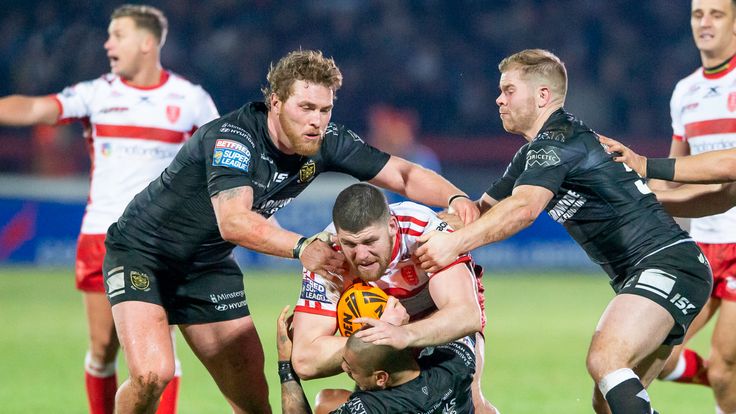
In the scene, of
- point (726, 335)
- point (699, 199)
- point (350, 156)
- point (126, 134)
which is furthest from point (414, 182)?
point (126, 134)

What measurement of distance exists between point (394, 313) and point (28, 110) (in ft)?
10.8

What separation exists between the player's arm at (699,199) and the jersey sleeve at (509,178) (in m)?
0.98

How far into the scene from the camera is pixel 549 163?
5297 millimetres

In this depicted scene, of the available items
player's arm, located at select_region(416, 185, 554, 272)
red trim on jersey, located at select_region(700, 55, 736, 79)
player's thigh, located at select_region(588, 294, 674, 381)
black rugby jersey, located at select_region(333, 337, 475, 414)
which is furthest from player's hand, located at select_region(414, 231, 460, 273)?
red trim on jersey, located at select_region(700, 55, 736, 79)

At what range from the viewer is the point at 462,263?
530 centimetres

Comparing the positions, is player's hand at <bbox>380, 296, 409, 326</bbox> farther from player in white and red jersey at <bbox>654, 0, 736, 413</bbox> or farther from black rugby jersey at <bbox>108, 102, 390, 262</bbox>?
player in white and red jersey at <bbox>654, 0, 736, 413</bbox>

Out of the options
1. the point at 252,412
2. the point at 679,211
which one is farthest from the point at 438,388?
the point at 679,211

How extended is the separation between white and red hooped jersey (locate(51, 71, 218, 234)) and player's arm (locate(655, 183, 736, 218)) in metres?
3.18

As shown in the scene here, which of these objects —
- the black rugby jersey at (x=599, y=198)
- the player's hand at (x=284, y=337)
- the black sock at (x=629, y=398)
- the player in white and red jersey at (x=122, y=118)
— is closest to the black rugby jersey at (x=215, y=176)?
the player's hand at (x=284, y=337)

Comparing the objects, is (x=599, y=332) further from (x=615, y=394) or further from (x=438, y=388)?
(x=438, y=388)

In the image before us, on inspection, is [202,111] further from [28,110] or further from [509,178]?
[509,178]

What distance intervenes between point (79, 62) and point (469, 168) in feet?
22.0

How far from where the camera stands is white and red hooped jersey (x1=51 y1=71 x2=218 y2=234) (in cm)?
737

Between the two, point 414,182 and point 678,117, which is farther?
point 678,117
